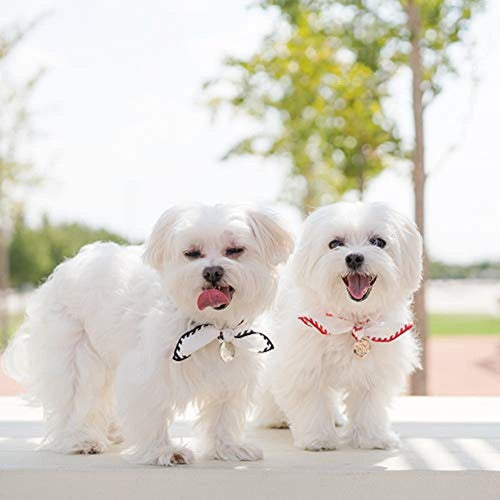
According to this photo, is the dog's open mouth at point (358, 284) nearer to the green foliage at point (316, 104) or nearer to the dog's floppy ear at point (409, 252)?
the dog's floppy ear at point (409, 252)

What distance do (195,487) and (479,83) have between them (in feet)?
16.8

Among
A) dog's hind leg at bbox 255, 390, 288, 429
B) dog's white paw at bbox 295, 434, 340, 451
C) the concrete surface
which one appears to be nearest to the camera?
the concrete surface

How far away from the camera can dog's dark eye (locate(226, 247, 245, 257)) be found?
2660 mm

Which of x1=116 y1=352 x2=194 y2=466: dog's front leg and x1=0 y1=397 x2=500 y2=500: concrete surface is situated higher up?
x1=116 y1=352 x2=194 y2=466: dog's front leg

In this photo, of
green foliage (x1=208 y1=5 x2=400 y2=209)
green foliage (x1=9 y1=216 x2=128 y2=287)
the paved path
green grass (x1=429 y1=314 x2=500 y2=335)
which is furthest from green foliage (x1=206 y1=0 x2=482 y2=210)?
green foliage (x1=9 y1=216 x2=128 y2=287)

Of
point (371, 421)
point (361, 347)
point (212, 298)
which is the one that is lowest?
point (371, 421)

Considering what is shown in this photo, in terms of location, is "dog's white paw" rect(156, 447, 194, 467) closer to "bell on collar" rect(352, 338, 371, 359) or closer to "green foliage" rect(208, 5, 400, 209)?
"bell on collar" rect(352, 338, 371, 359)

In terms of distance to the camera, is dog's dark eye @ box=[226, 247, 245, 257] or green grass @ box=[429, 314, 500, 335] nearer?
dog's dark eye @ box=[226, 247, 245, 257]

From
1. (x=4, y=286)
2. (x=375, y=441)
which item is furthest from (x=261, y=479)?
(x=4, y=286)

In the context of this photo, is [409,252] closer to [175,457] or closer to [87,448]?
[175,457]

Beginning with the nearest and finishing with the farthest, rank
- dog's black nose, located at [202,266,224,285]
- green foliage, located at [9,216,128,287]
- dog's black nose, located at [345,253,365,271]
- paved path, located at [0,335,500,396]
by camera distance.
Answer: dog's black nose, located at [202,266,224,285]
dog's black nose, located at [345,253,365,271]
paved path, located at [0,335,500,396]
green foliage, located at [9,216,128,287]

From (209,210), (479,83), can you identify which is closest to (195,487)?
(209,210)

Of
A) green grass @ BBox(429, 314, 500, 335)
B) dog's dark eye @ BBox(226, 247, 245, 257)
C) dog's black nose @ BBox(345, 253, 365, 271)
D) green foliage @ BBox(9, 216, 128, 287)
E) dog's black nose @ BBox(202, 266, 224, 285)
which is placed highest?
green foliage @ BBox(9, 216, 128, 287)

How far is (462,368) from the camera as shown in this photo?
13.4m
